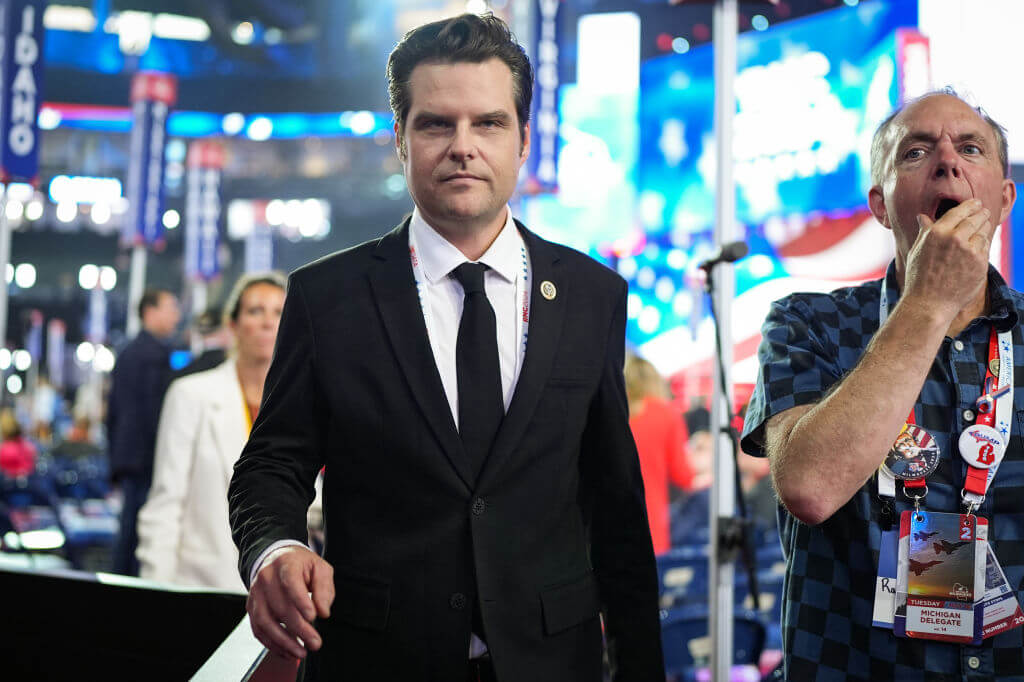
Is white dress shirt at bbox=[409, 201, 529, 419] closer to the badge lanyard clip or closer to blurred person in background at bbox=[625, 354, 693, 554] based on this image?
the badge lanyard clip

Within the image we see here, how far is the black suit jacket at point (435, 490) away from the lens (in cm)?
131

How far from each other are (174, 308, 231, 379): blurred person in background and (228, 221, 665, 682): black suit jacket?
235cm

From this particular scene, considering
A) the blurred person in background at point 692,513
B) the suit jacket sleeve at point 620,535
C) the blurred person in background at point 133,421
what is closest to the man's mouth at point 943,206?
the suit jacket sleeve at point 620,535

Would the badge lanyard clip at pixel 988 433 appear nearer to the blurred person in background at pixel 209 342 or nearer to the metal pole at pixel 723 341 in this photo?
the metal pole at pixel 723 341

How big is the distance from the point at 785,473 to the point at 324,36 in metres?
22.8

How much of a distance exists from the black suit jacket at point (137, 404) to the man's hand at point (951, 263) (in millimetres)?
4397

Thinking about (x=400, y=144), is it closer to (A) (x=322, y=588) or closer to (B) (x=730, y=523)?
(A) (x=322, y=588)

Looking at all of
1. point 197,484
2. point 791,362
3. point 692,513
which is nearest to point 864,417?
point 791,362

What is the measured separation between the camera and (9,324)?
89.4ft

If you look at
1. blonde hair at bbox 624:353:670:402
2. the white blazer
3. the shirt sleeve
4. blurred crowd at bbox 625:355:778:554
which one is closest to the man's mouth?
the shirt sleeve

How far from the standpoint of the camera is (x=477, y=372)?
1.36 meters

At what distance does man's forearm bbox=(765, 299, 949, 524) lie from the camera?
1235 millimetres

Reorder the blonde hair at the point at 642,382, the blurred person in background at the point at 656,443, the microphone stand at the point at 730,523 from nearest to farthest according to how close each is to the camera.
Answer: the microphone stand at the point at 730,523
the blurred person in background at the point at 656,443
the blonde hair at the point at 642,382

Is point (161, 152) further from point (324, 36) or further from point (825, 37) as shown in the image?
point (324, 36)
